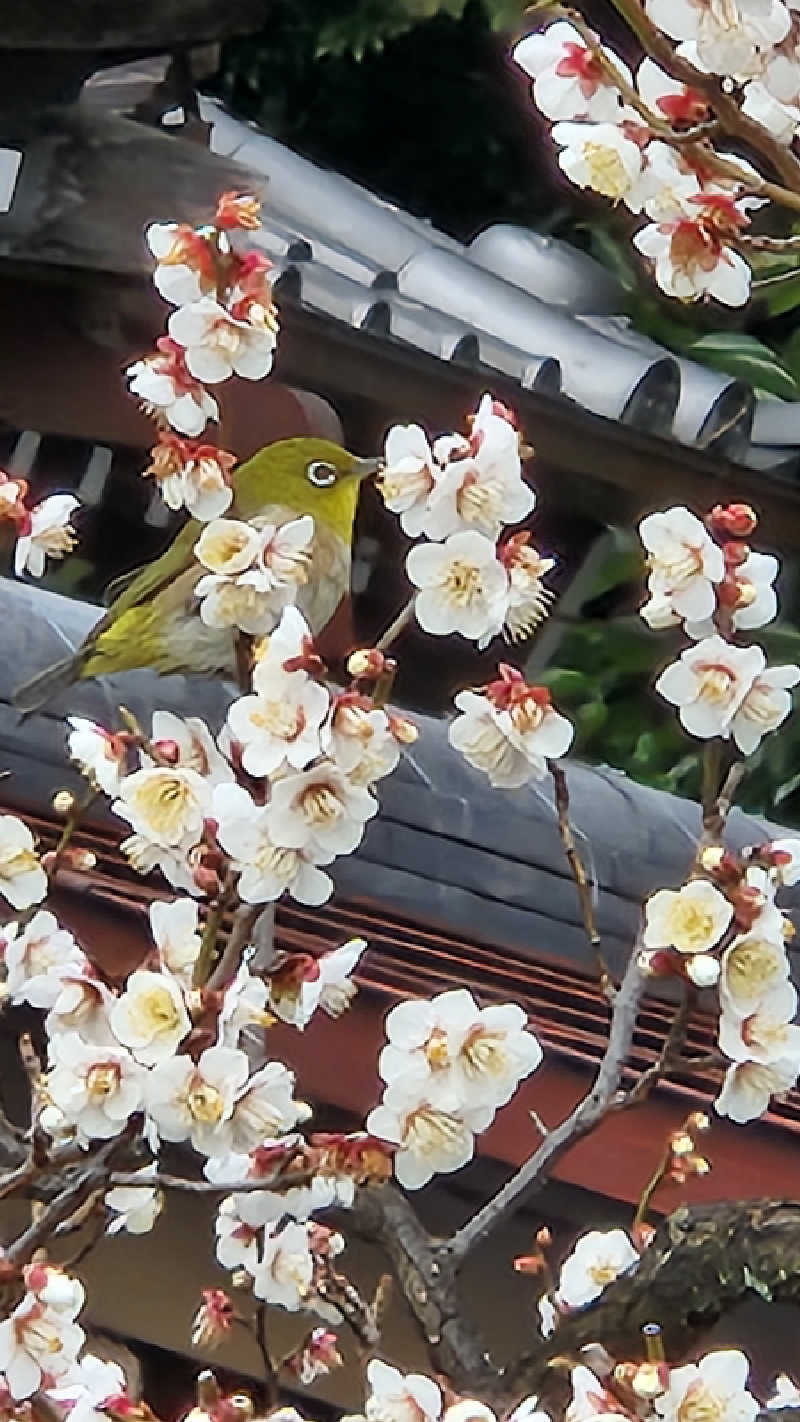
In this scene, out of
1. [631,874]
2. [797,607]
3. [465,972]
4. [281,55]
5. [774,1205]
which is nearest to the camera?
[774,1205]

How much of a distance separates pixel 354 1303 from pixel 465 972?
41cm

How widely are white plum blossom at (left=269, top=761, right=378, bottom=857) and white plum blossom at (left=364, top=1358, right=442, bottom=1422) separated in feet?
0.92

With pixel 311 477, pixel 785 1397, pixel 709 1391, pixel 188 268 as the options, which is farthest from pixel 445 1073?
pixel 311 477

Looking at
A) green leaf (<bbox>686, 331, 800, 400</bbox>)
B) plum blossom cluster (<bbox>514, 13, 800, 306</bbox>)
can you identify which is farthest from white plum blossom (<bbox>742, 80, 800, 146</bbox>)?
green leaf (<bbox>686, 331, 800, 400</bbox>)

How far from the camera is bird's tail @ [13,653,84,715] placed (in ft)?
6.40

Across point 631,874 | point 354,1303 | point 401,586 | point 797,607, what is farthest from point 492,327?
point 354,1303

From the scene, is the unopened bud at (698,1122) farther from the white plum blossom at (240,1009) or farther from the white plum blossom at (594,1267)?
the white plum blossom at (240,1009)

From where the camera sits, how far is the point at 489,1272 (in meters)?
1.93

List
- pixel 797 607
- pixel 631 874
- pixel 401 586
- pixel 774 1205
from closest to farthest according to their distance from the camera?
1. pixel 774 1205
2. pixel 631 874
3. pixel 401 586
4. pixel 797 607

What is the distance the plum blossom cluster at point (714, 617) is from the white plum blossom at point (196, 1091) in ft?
1.03

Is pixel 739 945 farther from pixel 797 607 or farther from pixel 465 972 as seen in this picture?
pixel 797 607

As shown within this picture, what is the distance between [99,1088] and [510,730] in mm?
287

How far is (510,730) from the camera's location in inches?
49.8

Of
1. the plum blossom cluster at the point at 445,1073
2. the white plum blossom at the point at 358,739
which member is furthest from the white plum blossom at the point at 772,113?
the plum blossom cluster at the point at 445,1073
